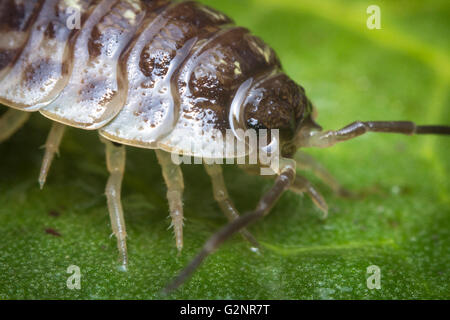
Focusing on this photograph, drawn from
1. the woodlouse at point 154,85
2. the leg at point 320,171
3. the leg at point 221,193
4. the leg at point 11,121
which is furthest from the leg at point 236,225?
the leg at point 11,121

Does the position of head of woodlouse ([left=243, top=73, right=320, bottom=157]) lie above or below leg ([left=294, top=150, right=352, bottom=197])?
above

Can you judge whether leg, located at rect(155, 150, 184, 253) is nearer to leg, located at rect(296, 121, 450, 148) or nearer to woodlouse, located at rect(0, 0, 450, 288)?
woodlouse, located at rect(0, 0, 450, 288)

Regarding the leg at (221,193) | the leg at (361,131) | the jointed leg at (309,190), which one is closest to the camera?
the leg at (361,131)

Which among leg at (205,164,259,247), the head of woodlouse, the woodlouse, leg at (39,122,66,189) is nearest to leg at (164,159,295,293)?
the woodlouse

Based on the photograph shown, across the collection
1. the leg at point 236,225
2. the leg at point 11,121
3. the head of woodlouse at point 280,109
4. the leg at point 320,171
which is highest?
the head of woodlouse at point 280,109

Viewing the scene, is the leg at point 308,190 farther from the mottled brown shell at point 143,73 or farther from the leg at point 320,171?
the mottled brown shell at point 143,73

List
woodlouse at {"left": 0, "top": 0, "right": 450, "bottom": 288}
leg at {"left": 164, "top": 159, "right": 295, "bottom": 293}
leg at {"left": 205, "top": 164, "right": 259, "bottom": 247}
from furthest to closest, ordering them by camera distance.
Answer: leg at {"left": 205, "top": 164, "right": 259, "bottom": 247} → woodlouse at {"left": 0, "top": 0, "right": 450, "bottom": 288} → leg at {"left": 164, "top": 159, "right": 295, "bottom": 293}
